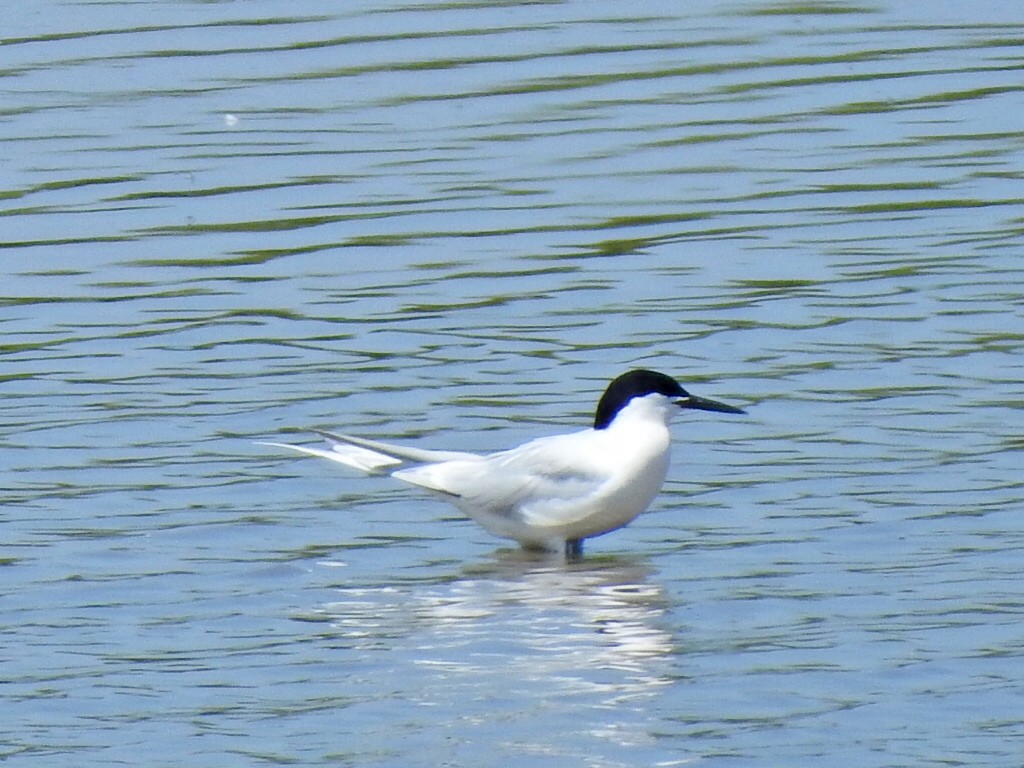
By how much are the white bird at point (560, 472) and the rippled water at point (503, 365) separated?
0.47 feet

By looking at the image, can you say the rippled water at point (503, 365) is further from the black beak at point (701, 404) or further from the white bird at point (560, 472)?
the black beak at point (701, 404)

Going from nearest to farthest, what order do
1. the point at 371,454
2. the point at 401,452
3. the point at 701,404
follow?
the point at 401,452
the point at 371,454
the point at 701,404

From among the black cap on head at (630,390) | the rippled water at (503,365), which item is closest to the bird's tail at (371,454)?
the rippled water at (503,365)

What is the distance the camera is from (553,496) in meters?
9.79

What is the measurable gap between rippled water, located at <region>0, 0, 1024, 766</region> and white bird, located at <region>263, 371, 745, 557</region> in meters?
0.14

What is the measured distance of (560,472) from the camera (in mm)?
9828

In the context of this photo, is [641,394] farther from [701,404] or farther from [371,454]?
[371,454]

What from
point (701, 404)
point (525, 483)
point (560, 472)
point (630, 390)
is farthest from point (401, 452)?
point (701, 404)

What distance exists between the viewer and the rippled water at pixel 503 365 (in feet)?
25.4

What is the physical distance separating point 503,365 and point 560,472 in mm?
1765

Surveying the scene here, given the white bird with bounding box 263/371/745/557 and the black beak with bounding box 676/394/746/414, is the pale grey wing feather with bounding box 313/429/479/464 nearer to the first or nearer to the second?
the white bird with bounding box 263/371/745/557

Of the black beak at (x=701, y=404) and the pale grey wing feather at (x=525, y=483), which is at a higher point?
the black beak at (x=701, y=404)

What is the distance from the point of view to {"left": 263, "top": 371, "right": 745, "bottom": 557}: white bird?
31.7 feet

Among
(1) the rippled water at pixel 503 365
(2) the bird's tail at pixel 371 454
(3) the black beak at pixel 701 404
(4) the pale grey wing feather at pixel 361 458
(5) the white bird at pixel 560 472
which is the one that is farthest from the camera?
(3) the black beak at pixel 701 404
